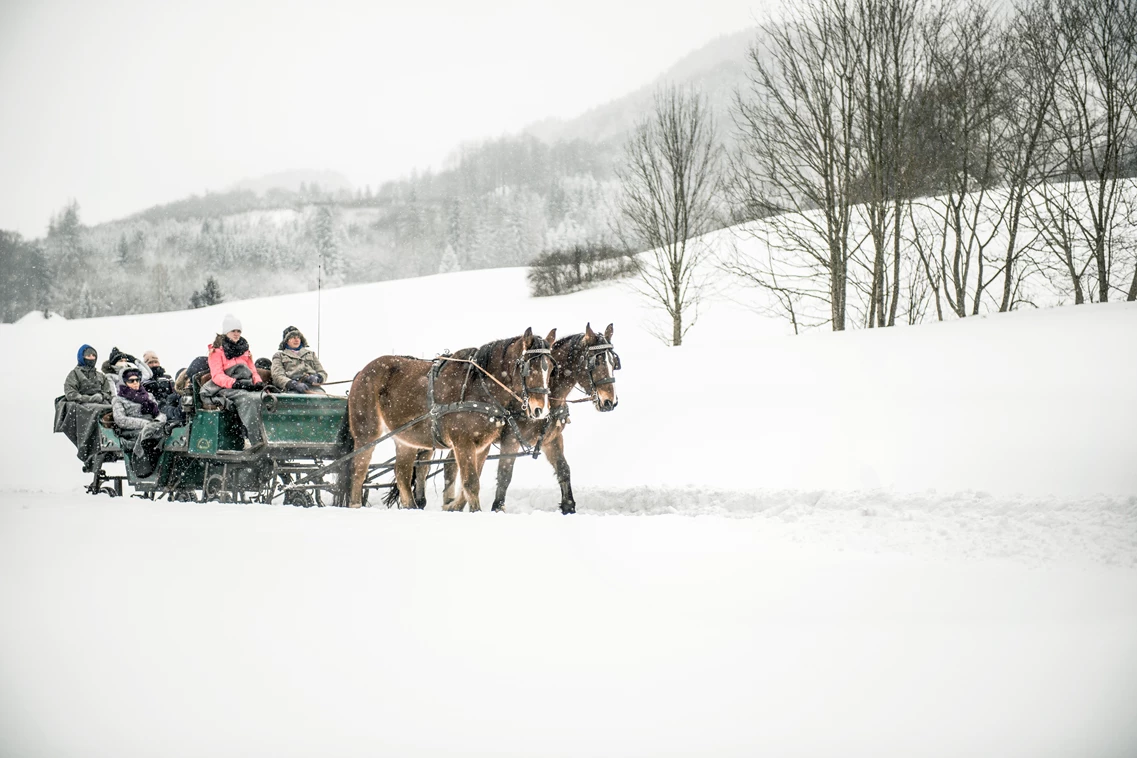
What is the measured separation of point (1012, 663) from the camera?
9.18 ft

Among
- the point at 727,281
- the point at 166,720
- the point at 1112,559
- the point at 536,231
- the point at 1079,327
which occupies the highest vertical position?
the point at 536,231

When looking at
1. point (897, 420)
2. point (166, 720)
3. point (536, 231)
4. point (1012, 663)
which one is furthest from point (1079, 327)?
point (536, 231)

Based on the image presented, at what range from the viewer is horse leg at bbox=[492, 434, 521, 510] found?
7.99 metres

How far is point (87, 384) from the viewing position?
10.1m

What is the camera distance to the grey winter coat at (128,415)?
30.3 ft

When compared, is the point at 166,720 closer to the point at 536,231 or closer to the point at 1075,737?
the point at 1075,737

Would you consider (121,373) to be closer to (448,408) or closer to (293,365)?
(293,365)

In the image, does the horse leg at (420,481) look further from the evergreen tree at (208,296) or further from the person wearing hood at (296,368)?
the evergreen tree at (208,296)

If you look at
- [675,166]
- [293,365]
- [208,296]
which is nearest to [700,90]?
[675,166]

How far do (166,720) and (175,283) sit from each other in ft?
162

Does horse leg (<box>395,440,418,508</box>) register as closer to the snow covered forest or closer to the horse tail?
the horse tail

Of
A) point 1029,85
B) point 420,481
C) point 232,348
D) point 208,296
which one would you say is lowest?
point 420,481

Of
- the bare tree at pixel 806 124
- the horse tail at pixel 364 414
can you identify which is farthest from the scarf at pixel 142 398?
the bare tree at pixel 806 124

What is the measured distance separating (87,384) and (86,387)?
42 mm
